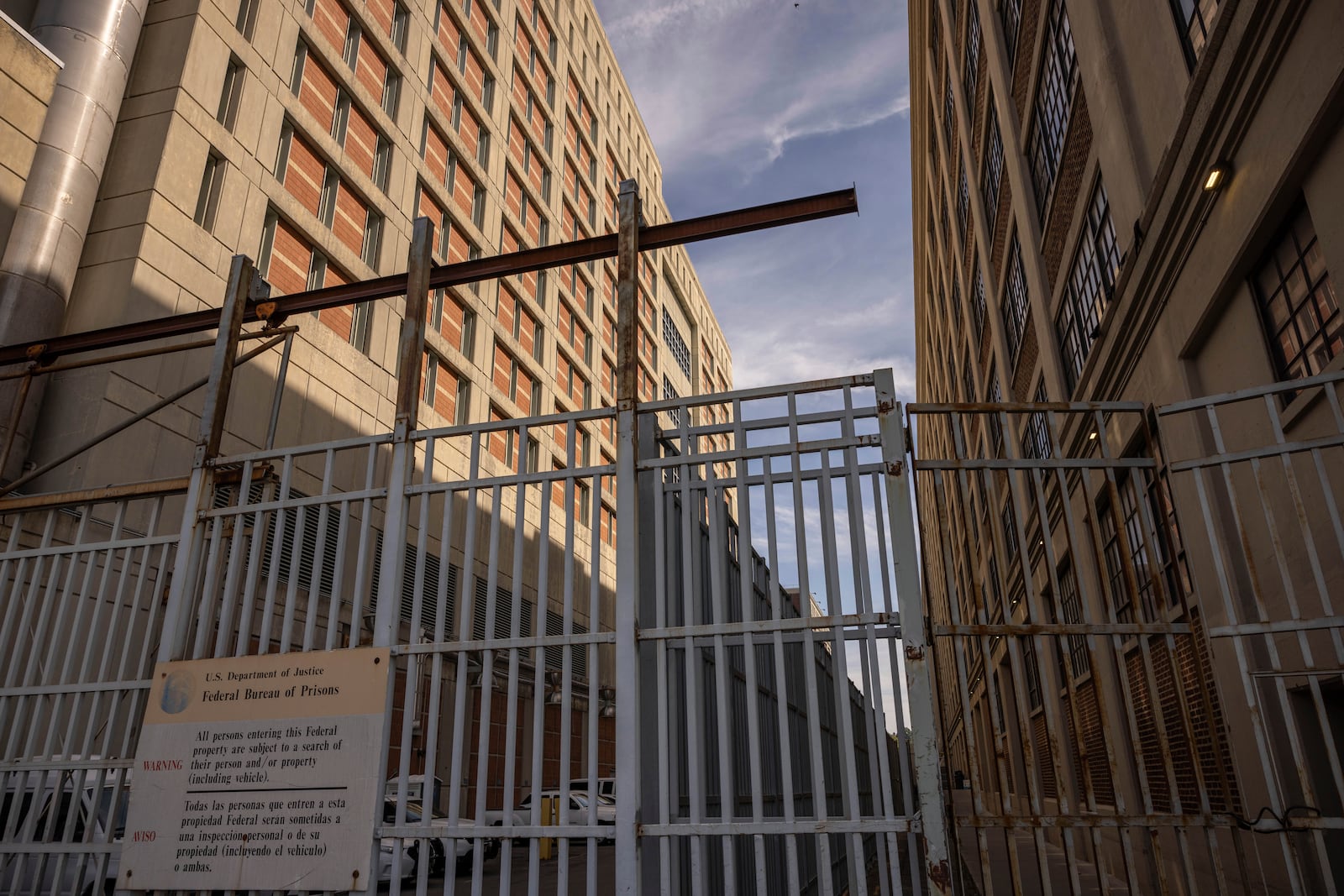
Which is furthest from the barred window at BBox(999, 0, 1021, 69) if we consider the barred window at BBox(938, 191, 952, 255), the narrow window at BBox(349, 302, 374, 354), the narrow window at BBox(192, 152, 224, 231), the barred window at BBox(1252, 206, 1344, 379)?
the narrow window at BBox(192, 152, 224, 231)

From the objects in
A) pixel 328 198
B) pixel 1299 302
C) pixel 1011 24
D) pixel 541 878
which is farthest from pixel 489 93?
pixel 1299 302

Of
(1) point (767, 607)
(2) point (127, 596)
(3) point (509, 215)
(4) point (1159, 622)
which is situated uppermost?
(3) point (509, 215)

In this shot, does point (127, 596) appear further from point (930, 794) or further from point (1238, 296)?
point (1238, 296)

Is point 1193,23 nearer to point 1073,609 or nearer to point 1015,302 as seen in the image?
point 1015,302

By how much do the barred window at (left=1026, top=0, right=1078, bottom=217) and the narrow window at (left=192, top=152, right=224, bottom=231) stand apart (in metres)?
16.0

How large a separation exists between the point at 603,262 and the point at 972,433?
2000 cm

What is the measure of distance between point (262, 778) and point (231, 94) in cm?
1789

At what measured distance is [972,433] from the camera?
94.1 ft

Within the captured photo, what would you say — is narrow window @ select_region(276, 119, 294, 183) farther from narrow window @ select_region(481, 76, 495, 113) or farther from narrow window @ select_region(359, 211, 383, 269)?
narrow window @ select_region(481, 76, 495, 113)

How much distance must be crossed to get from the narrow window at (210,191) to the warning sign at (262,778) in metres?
14.6

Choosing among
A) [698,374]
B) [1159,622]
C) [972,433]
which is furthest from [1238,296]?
[698,374]

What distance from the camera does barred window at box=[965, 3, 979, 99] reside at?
21.1 m

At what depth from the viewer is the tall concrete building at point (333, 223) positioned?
14.5 meters

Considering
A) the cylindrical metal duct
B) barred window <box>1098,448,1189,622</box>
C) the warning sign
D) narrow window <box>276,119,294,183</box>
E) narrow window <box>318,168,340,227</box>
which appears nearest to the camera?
the warning sign
